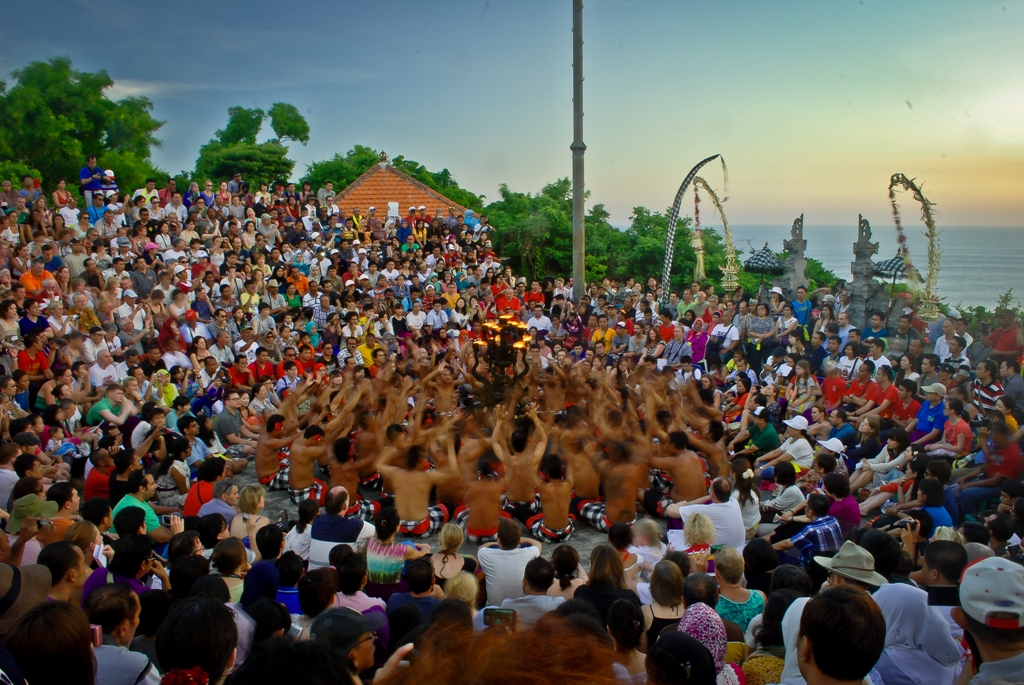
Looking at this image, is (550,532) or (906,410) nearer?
(550,532)

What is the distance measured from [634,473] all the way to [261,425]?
5413 millimetres

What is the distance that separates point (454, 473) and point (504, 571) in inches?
104

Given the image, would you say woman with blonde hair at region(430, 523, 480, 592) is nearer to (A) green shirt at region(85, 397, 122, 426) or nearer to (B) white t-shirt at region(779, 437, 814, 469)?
(B) white t-shirt at region(779, 437, 814, 469)

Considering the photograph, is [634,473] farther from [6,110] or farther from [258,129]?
[258,129]

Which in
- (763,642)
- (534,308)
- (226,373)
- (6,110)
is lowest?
(763,642)

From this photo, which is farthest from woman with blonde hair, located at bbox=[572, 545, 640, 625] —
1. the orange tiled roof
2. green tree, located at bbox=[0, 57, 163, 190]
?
the orange tiled roof

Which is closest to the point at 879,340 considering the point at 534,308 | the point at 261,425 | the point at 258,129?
the point at 534,308

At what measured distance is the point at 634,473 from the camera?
7621 millimetres

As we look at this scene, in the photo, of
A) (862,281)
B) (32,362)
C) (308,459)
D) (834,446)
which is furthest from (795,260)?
(32,362)

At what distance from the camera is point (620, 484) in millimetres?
7617

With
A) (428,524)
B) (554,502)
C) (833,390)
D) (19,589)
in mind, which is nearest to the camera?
(19,589)

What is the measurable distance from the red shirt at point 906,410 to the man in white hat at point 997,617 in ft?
24.0

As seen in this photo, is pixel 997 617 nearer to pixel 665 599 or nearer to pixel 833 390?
pixel 665 599

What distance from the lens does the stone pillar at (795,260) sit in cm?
1555
